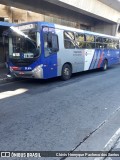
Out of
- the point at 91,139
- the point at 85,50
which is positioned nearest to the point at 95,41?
the point at 85,50

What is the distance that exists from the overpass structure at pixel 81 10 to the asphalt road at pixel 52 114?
8.69m

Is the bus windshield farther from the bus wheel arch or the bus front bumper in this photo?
the bus wheel arch

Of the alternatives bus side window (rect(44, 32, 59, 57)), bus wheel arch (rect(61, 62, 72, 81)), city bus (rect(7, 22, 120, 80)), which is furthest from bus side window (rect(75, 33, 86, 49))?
bus side window (rect(44, 32, 59, 57))

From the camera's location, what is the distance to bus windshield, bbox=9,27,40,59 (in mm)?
10648

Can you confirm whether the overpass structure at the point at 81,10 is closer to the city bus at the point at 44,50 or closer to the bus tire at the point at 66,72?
the city bus at the point at 44,50

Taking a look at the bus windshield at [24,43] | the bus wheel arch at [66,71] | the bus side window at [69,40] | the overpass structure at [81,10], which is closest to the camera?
the bus windshield at [24,43]

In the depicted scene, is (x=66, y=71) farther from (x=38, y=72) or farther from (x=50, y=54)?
(x=38, y=72)

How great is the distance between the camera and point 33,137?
15.8 ft

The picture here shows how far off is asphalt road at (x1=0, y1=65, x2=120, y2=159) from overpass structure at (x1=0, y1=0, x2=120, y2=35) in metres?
8.69

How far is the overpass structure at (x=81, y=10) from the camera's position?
17250 millimetres

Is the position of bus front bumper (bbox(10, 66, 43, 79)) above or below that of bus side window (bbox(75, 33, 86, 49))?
below

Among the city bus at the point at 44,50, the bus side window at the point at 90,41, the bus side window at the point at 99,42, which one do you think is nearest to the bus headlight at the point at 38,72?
the city bus at the point at 44,50

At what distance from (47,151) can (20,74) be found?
23.8ft

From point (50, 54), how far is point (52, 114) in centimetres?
522
